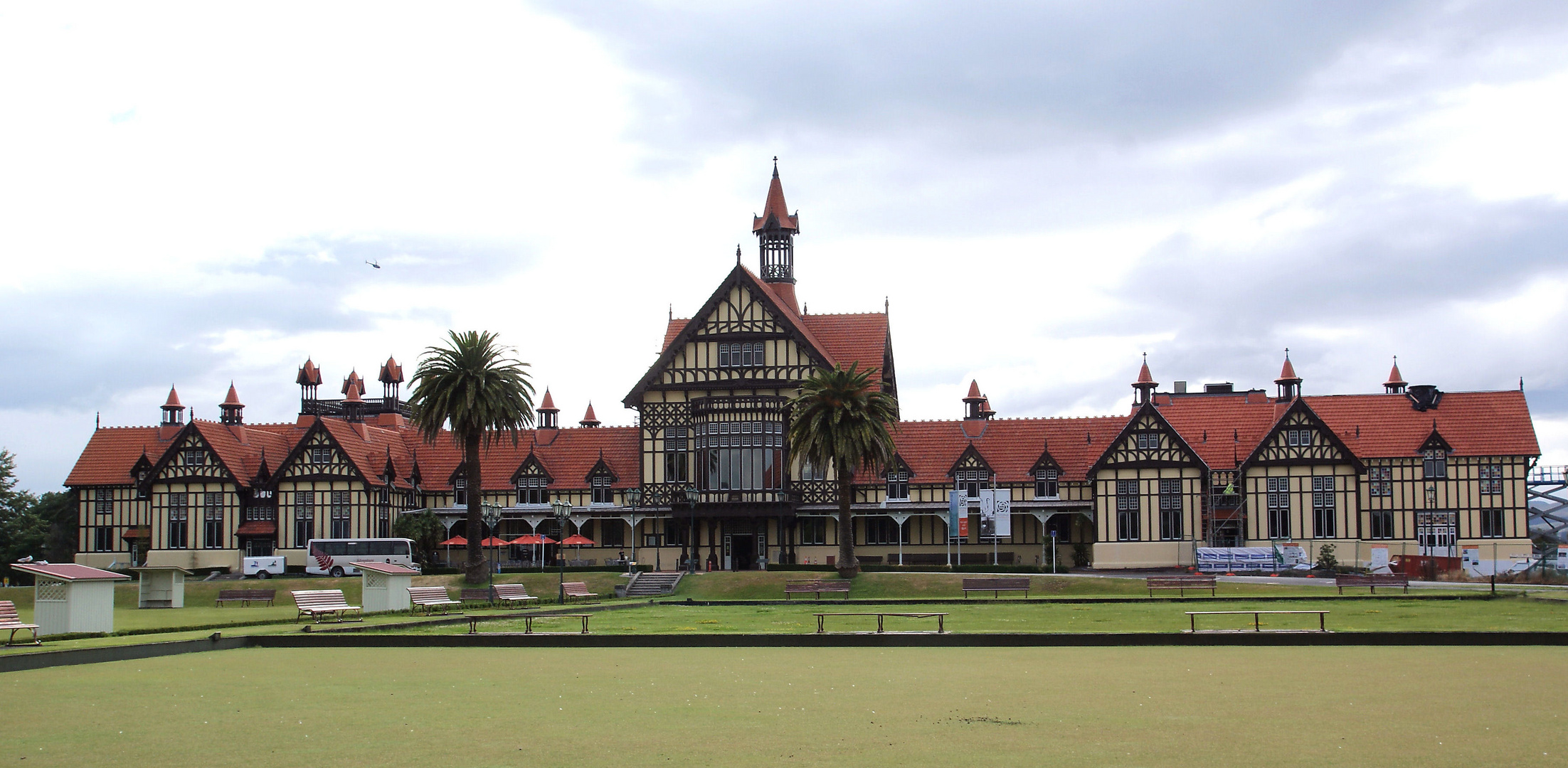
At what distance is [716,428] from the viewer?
6469 centimetres

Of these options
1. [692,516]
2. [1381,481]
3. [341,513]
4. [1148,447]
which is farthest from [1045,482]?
[341,513]

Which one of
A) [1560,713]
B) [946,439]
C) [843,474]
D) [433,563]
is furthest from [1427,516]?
[1560,713]

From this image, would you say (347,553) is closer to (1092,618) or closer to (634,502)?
(634,502)

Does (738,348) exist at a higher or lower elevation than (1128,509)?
higher

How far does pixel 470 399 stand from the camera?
56.2 m

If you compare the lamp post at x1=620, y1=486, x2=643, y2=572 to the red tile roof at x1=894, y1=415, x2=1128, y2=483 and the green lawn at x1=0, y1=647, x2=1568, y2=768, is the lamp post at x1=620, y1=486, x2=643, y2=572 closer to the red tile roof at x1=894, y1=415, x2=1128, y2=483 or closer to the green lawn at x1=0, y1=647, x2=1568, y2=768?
the red tile roof at x1=894, y1=415, x2=1128, y2=483

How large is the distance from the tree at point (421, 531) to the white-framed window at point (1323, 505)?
138ft

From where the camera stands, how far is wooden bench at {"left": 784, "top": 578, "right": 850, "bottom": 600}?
159 ft

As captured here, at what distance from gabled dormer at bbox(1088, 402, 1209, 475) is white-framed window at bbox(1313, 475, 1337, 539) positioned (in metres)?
5.20

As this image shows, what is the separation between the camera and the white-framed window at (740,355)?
6556 cm

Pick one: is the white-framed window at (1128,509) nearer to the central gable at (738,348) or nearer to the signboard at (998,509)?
the signboard at (998,509)

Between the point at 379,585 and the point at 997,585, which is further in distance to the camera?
the point at 997,585

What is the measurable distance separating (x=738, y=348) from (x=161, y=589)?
27451 millimetres

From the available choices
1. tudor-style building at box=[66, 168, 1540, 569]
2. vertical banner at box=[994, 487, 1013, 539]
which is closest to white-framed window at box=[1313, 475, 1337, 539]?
tudor-style building at box=[66, 168, 1540, 569]
